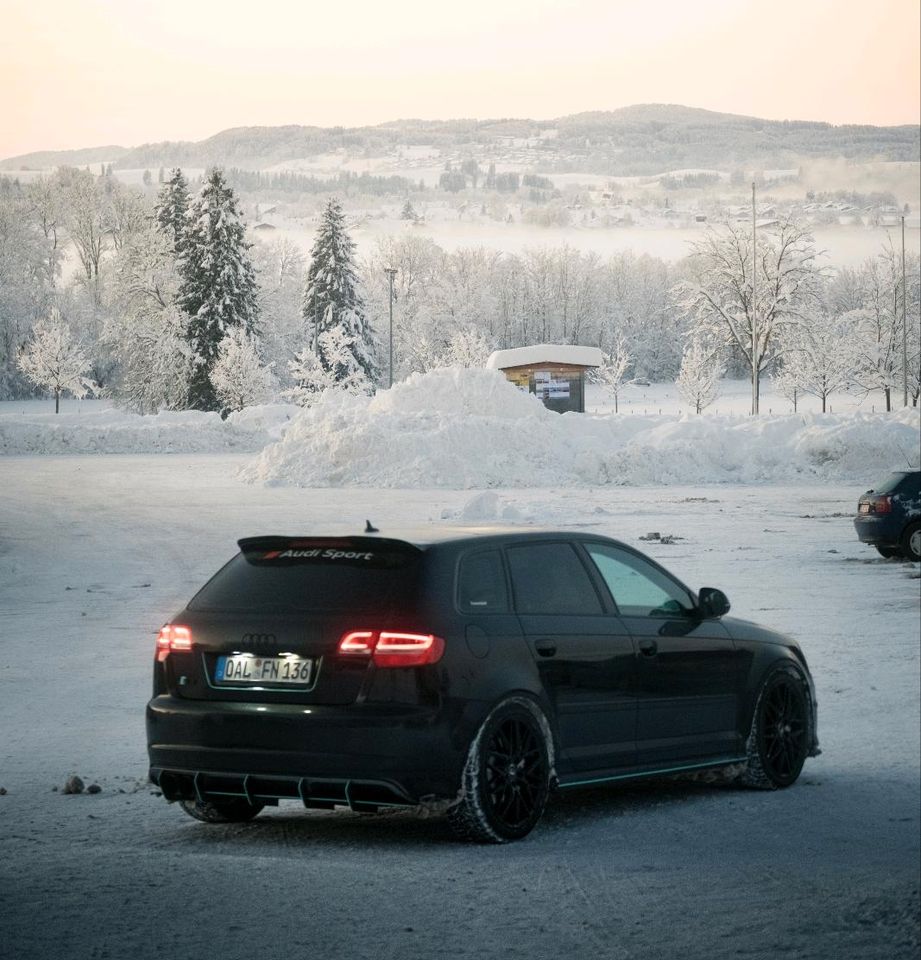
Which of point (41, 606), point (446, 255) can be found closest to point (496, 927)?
point (41, 606)

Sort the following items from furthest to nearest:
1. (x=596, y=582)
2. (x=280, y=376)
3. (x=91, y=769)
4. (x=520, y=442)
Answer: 1. (x=280, y=376)
2. (x=520, y=442)
3. (x=91, y=769)
4. (x=596, y=582)

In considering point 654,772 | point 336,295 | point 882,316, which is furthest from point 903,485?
point 882,316

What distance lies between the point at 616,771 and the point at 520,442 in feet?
103

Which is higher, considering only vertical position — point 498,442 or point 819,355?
point 819,355

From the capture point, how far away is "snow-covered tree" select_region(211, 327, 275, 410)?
44.2 m

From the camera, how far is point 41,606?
17.6 meters

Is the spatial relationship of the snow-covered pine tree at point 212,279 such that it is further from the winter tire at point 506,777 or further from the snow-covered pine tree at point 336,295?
the winter tire at point 506,777

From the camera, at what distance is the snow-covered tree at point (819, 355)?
68.0m

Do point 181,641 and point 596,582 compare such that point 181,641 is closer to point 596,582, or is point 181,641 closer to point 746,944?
point 596,582

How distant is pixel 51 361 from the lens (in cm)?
1861

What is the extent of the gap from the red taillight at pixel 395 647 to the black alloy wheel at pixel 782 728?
2.56 m

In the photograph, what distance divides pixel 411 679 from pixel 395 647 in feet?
0.46

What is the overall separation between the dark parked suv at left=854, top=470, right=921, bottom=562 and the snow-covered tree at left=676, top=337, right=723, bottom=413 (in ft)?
160

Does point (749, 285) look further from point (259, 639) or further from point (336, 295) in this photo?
point (259, 639)
